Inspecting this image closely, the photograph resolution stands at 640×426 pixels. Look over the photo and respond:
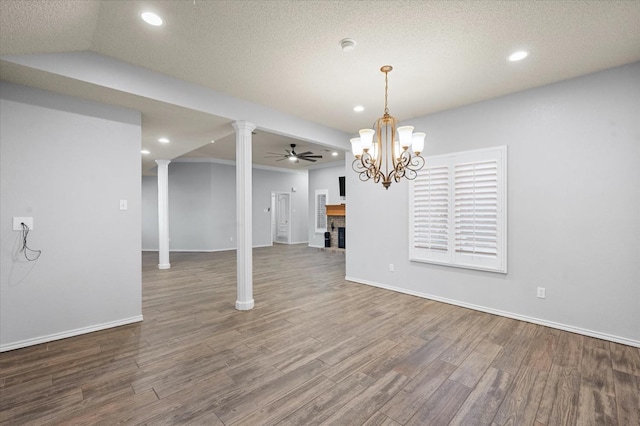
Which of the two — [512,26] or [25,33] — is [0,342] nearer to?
[25,33]

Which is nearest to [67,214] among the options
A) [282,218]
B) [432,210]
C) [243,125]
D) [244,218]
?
[244,218]

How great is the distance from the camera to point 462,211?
3.96 metres

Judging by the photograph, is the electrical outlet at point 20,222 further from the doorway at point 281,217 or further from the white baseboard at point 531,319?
the doorway at point 281,217

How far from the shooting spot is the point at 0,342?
2703 millimetres

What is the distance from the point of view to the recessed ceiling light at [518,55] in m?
2.64

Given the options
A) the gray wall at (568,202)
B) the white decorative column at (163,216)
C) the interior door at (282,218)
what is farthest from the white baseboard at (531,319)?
the interior door at (282,218)

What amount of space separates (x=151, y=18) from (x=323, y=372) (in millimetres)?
3150

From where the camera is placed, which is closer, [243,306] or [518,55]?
[518,55]

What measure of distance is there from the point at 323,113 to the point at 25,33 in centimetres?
314

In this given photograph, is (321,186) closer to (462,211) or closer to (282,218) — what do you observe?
(282,218)

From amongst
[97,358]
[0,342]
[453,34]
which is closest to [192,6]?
[453,34]

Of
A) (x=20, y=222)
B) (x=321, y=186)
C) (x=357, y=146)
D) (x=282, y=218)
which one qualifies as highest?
(x=321, y=186)

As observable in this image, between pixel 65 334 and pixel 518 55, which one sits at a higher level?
pixel 518 55

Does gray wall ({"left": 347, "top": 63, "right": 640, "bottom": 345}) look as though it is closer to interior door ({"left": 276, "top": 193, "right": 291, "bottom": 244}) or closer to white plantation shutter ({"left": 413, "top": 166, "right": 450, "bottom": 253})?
white plantation shutter ({"left": 413, "top": 166, "right": 450, "bottom": 253})
